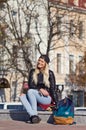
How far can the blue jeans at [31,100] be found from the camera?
12664mm

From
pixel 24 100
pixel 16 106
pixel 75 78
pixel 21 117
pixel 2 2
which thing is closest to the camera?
pixel 24 100

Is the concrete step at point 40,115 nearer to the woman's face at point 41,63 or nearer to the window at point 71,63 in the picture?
the woman's face at point 41,63

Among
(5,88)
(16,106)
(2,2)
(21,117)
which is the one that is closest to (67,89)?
(5,88)

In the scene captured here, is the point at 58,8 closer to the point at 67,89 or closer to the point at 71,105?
the point at 67,89

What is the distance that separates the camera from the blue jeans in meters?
12.7

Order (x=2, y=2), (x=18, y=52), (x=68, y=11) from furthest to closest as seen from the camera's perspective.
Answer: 1. (x=68, y=11)
2. (x=18, y=52)
3. (x=2, y=2)

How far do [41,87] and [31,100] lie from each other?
1.95ft

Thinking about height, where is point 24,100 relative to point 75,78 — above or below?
above

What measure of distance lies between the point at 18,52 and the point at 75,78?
11570 millimetres

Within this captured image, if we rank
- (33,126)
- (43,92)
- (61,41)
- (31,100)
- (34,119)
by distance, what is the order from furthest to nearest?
1. (61,41)
2. (43,92)
3. (31,100)
4. (34,119)
5. (33,126)

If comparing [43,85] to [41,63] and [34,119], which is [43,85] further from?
[34,119]

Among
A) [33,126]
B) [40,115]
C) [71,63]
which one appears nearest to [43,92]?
[40,115]

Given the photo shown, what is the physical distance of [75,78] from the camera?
52.7m

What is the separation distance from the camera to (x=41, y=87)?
13211mm
